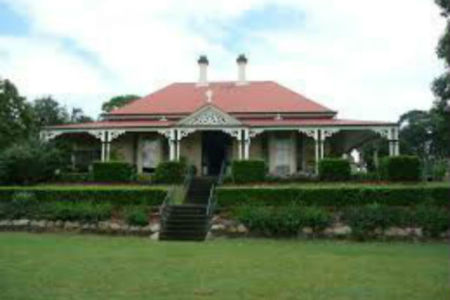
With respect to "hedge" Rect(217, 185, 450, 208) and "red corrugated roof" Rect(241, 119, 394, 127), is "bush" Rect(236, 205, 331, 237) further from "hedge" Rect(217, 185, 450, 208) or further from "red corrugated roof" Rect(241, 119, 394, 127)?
"red corrugated roof" Rect(241, 119, 394, 127)

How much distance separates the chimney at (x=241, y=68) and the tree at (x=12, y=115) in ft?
42.5

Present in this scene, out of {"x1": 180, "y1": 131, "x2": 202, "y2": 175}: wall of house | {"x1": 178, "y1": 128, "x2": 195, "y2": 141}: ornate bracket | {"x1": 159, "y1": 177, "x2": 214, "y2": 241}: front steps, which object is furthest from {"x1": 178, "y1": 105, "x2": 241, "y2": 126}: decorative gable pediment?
{"x1": 159, "y1": 177, "x2": 214, "y2": 241}: front steps

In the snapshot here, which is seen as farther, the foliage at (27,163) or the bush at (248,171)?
the foliage at (27,163)

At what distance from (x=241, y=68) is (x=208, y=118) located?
8322 mm

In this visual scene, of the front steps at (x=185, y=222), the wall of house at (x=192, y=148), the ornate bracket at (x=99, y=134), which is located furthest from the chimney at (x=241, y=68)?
the front steps at (x=185, y=222)

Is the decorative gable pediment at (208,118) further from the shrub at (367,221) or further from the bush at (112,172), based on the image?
the shrub at (367,221)

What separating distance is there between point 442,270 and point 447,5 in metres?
11.9

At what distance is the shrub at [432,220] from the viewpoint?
62.2ft

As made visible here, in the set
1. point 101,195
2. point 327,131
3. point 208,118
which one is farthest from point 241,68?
point 101,195

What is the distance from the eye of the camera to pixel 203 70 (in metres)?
37.4

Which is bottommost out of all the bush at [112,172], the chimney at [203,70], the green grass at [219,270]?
the green grass at [219,270]

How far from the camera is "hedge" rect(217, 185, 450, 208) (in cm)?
2091

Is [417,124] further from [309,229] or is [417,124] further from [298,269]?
[298,269]

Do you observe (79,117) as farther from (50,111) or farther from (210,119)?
(210,119)
